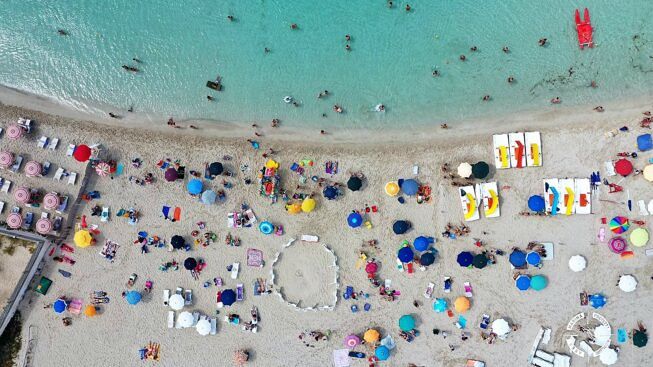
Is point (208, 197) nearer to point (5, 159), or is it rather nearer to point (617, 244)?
point (5, 159)

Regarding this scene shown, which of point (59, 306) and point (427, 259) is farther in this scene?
point (59, 306)

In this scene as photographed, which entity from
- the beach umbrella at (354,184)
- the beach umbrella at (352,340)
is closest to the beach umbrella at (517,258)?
the beach umbrella at (354,184)

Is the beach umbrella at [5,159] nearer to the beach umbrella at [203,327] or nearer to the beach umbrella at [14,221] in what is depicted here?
the beach umbrella at [14,221]

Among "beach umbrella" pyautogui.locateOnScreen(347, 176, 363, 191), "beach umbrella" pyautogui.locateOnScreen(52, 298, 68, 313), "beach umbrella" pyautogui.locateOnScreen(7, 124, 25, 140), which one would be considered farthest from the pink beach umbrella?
"beach umbrella" pyautogui.locateOnScreen(347, 176, 363, 191)

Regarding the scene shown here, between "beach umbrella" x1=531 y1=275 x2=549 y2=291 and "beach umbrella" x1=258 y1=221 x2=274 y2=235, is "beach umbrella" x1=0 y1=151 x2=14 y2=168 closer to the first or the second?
"beach umbrella" x1=258 y1=221 x2=274 y2=235

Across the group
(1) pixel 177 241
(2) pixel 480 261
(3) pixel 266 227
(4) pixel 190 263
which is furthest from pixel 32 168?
(2) pixel 480 261

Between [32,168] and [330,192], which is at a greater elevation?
[330,192]
